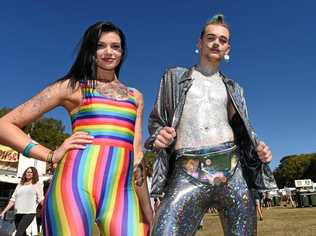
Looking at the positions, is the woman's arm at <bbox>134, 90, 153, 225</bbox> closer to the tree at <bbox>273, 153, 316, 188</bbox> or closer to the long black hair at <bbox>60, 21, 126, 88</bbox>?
the long black hair at <bbox>60, 21, 126, 88</bbox>

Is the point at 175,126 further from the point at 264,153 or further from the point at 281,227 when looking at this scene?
the point at 281,227

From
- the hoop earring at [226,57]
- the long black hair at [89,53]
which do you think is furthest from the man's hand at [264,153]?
the long black hair at [89,53]

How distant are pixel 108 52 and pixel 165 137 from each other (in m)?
0.81

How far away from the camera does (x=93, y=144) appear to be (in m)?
2.78

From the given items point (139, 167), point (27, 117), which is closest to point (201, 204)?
point (139, 167)

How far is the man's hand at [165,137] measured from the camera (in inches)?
112

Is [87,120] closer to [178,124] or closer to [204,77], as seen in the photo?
[178,124]

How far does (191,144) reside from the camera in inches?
119

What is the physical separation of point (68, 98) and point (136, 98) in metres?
0.51

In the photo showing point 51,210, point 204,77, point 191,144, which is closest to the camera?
point 51,210

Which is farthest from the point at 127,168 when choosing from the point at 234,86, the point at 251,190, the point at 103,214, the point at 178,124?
the point at 234,86

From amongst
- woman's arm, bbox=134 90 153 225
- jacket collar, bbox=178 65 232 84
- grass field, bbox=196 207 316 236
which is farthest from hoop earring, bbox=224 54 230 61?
grass field, bbox=196 207 316 236

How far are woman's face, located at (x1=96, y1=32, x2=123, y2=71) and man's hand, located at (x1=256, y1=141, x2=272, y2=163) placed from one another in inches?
48.7

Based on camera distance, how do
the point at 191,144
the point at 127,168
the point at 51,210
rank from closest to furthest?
the point at 51,210, the point at 127,168, the point at 191,144
